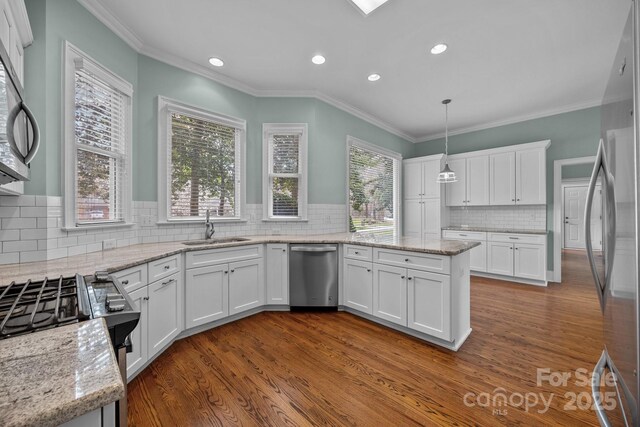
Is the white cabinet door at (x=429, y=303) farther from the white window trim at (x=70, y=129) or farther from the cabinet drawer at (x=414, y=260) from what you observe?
the white window trim at (x=70, y=129)

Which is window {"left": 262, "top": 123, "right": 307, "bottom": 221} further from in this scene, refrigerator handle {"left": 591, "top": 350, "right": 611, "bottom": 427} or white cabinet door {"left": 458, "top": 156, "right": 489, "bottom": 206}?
white cabinet door {"left": 458, "top": 156, "right": 489, "bottom": 206}

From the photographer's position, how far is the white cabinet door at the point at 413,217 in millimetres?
5514

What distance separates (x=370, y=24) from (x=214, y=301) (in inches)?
123

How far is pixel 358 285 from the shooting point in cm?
298

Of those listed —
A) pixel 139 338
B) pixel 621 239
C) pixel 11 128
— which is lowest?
pixel 139 338

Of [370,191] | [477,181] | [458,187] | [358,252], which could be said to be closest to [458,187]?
[458,187]

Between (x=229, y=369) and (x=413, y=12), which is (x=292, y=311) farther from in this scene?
(x=413, y=12)

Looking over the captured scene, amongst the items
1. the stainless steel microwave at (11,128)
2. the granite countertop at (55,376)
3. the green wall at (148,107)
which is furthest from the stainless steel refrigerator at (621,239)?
the green wall at (148,107)

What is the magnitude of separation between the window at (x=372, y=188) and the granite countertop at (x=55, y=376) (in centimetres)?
394

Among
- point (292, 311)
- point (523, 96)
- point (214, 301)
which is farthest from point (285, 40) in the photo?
Answer: point (523, 96)

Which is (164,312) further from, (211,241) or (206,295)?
(211,241)

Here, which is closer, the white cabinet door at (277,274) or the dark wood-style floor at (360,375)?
the dark wood-style floor at (360,375)

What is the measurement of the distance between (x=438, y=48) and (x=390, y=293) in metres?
2.67

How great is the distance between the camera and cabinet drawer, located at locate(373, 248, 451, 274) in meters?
2.28
